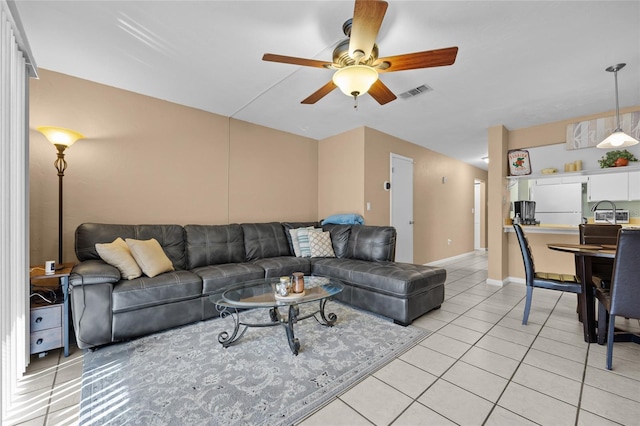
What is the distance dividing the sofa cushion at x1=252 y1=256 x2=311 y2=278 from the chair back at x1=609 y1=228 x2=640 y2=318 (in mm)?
2783

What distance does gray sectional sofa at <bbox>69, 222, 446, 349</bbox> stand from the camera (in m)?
2.14

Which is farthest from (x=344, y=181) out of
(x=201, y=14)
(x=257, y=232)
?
(x=201, y=14)

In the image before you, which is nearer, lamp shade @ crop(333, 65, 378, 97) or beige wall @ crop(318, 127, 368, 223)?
lamp shade @ crop(333, 65, 378, 97)

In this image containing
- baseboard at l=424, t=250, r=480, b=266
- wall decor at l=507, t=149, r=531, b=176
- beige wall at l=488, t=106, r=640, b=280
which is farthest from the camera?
baseboard at l=424, t=250, r=480, b=266

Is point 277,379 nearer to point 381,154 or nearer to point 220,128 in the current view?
point 220,128

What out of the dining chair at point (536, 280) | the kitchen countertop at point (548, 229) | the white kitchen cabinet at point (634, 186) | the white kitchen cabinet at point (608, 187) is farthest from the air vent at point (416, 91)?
the white kitchen cabinet at point (634, 186)

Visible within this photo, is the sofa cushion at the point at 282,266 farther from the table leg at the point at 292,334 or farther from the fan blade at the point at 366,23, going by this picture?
the fan blade at the point at 366,23

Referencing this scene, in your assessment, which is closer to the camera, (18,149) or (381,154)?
(18,149)

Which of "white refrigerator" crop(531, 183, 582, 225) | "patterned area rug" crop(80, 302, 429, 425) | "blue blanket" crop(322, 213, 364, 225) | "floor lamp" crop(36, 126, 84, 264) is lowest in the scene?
"patterned area rug" crop(80, 302, 429, 425)

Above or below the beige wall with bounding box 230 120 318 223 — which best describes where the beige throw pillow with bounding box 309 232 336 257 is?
below

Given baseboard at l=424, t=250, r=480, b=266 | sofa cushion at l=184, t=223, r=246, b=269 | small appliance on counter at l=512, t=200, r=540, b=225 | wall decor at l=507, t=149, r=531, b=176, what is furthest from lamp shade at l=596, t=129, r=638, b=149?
sofa cushion at l=184, t=223, r=246, b=269

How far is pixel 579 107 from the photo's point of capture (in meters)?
3.47

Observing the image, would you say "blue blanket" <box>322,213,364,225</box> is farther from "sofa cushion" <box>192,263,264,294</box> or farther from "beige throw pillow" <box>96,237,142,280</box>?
"beige throw pillow" <box>96,237,142,280</box>

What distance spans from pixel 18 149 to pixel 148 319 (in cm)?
156
